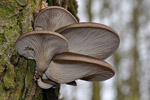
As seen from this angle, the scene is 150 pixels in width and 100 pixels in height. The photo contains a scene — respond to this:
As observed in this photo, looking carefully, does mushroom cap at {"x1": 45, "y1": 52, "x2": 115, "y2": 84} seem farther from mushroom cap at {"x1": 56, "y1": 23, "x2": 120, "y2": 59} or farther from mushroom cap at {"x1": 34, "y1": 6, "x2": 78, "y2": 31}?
mushroom cap at {"x1": 34, "y1": 6, "x2": 78, "y2": 31}

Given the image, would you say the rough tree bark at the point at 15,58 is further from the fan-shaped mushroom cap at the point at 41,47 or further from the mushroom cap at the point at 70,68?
the mushroom cap at the point at 70,68

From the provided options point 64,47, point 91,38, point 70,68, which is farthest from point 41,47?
point 91,38

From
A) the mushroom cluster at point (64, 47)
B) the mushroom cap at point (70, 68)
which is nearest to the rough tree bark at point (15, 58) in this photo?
the mushroom cluster at point (64, 47)

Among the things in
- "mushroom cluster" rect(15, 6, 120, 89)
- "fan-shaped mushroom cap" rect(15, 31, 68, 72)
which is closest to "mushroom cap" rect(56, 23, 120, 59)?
"mushroom cluster" rect(15, 6, 120, 89)

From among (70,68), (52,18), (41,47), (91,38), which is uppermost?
(52,18)

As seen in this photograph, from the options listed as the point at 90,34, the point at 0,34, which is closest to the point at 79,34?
the point at 90,34

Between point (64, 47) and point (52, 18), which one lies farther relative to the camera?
point (52, 18)

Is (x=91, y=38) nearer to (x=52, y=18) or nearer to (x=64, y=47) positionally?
(x=64, y=47)
